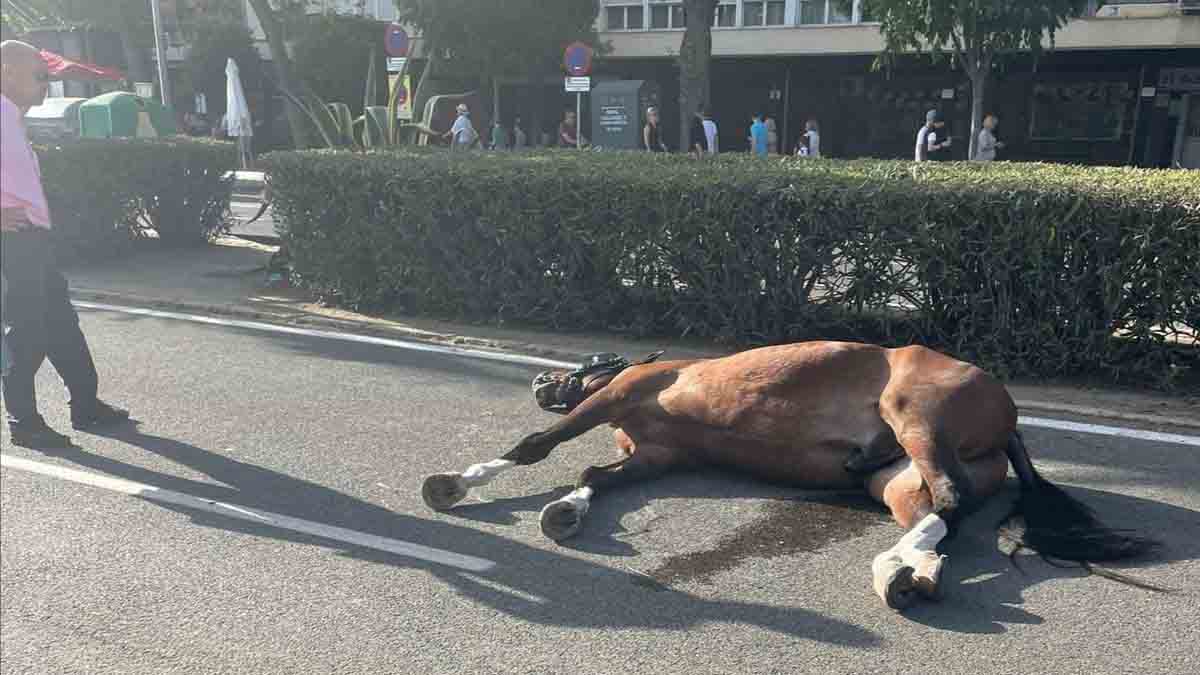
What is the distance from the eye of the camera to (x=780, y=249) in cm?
728

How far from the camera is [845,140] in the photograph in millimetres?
31953

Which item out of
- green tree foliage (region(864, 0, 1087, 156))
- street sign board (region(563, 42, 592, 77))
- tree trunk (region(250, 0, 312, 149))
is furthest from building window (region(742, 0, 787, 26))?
tree trunk (region(250, 0, 312, 149))

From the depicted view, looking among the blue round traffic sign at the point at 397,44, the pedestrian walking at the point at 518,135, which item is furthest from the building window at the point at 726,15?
the blue round traffic sign at the point at 397,44

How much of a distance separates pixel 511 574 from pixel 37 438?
3.18 metres

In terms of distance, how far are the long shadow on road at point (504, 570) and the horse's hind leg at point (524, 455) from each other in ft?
0.50

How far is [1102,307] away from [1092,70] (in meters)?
24.7

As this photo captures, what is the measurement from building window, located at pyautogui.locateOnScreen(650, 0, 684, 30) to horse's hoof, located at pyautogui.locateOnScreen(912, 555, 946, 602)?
31.4 meters

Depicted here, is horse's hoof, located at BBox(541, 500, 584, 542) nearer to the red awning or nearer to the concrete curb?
the concrete curb

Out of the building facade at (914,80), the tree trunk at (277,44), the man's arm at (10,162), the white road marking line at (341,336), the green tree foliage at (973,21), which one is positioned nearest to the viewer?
the man's arm at (10,162)

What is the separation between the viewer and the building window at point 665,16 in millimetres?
33031

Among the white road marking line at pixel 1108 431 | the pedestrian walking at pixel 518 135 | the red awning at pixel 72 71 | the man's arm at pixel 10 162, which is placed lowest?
the white road marking line at pixel 1108 431

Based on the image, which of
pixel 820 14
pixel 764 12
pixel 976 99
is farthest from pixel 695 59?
pixel 764 12

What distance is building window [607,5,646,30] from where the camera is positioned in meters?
33.6

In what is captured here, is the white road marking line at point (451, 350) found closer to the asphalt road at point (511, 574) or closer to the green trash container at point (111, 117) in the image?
the asphalt road at point (511, 574)
